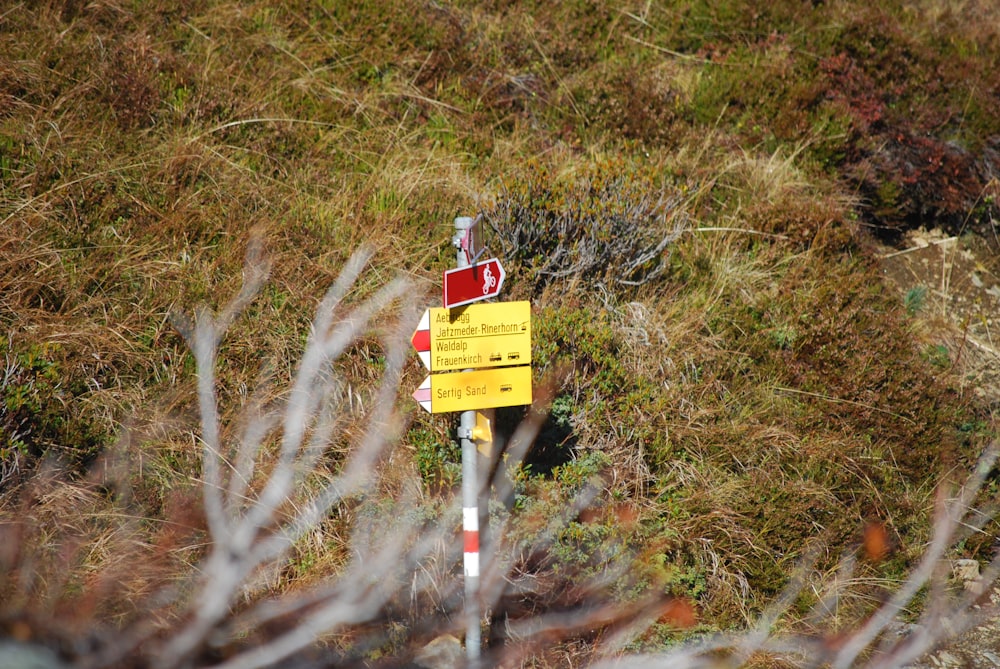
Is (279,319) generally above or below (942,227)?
below

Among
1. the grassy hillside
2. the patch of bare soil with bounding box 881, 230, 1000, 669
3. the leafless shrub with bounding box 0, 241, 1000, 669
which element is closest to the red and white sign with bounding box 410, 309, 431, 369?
the leafless shrub with bounding box 0, 241, 1000, 669

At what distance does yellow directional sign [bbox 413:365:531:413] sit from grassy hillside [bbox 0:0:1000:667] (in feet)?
2.82

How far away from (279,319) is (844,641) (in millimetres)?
4024

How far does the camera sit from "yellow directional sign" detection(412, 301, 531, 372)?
414 centimetres

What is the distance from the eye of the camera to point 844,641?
4785 mm

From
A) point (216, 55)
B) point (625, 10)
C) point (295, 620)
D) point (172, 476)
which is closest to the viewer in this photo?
point (295, 620)

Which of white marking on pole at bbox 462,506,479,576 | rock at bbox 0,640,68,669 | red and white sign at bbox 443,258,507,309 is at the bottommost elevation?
white marking on pole at bbox 462,506,479,576

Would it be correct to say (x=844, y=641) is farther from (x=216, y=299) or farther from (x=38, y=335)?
(x=38, y=335)

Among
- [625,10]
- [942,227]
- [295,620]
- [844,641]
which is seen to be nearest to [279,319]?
[295,620]

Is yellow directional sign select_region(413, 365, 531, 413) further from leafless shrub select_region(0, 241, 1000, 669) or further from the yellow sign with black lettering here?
leafless shrub select_region(0, 241, 1000, 669)

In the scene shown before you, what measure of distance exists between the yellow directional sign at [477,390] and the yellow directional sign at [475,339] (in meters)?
0.05

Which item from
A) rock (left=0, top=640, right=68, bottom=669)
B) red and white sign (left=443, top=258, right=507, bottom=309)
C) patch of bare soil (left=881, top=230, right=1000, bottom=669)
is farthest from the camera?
patch of bare soil (left=881, top=230, right=1000, bottom=669)

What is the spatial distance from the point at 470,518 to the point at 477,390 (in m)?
0.64

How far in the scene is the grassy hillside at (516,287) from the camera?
4.64m
